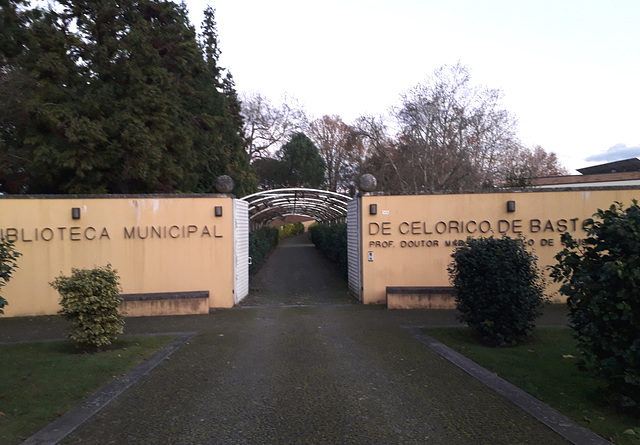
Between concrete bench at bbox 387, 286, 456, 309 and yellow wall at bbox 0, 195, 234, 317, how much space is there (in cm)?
382

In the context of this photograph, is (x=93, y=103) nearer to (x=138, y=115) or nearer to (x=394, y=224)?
(x=138, y=115)

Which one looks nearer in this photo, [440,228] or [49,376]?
[49,376]

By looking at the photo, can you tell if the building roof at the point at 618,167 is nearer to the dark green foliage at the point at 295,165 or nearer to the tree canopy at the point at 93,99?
the dark green foliage at the point at 295,165

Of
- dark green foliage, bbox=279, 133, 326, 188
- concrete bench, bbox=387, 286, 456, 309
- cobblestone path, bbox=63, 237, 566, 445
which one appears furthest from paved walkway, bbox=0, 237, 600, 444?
dark green foliage, bbox=279, 133, 326, 188

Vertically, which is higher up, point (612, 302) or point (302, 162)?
point (302, 162)

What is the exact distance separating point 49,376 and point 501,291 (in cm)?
636

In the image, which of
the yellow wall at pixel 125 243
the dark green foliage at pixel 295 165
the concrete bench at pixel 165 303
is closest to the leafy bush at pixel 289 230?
the dark green foliage at pixel 295 165

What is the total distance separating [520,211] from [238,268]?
6.99 meters

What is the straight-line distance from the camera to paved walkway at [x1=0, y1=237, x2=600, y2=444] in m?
4.49

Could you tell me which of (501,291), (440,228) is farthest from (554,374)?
(440,228)

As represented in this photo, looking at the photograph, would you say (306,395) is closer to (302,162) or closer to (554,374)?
(554,374)

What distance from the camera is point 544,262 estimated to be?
12.0 meters

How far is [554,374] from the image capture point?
6.28 m

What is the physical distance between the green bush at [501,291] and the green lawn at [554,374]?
30cm
